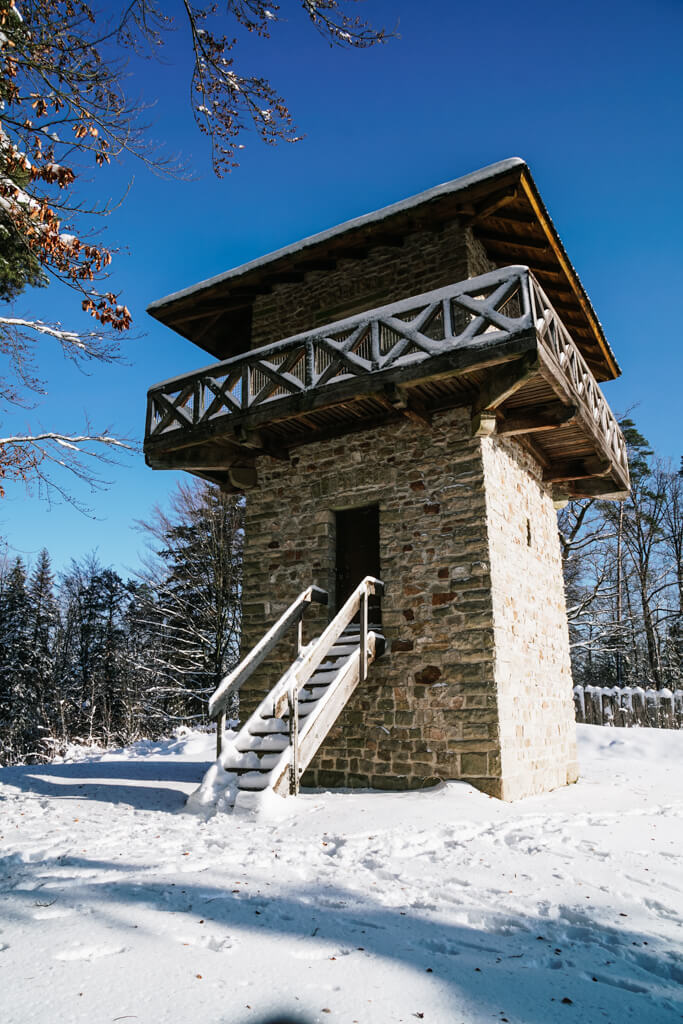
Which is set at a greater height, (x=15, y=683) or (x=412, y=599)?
(x=412, y=599)

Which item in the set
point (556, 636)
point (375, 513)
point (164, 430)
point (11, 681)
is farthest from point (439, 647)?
point (11, 681)

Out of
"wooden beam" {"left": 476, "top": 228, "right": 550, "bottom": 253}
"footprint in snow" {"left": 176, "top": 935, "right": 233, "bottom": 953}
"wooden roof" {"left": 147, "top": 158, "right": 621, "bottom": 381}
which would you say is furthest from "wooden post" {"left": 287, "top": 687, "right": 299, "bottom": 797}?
"wooden beam" {"left": 476, "top": 228, "right": 550, "bottom": 253}

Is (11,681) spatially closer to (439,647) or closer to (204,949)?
(439,647)

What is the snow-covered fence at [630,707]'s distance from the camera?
47.0 feet

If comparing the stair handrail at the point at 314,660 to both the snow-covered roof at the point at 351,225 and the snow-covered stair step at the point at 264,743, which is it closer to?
the snow-covered stair step at the point at 264,743

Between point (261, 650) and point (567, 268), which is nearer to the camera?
point (261, 650)

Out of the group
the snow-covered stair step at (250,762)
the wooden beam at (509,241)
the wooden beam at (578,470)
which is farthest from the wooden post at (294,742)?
the wooden beam at (509,241)

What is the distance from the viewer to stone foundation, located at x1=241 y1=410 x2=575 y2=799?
7812 mm

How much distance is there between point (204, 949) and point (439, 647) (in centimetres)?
558

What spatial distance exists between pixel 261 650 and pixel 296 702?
4.51 ft

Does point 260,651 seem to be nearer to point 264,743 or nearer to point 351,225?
point 264,743

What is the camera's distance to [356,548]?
9.58 meters

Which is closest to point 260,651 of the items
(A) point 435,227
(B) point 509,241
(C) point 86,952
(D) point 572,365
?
(C) point 86,952

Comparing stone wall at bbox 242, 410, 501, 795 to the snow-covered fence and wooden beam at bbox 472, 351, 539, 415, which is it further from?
the snow-covered fence
